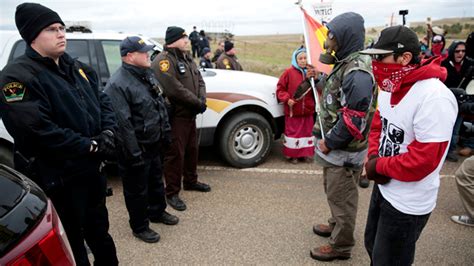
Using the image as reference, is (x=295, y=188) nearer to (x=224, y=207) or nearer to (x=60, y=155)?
(x=224, y=207)

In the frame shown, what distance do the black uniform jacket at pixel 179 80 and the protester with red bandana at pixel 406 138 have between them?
2238mm

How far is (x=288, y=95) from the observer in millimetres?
5090

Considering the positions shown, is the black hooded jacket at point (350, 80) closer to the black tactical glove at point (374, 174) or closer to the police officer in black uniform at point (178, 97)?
the black tactical glove at point (374, 174)

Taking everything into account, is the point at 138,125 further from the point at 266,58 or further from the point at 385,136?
the point at 266,58

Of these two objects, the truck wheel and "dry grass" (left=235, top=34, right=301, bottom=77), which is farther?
"dry grass" (left=235, top=34, right=301, bottom=77)

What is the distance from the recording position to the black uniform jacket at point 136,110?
3.09 meters

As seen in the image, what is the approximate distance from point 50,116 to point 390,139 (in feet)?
6.78

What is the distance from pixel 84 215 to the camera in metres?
2.49

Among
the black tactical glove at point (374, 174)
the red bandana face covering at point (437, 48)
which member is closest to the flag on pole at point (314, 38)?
the black tactical glove at point (374, 174)

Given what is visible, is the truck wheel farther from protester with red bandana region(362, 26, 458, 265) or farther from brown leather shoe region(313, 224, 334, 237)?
protester with red bandana region(362, 26, 458, 265)

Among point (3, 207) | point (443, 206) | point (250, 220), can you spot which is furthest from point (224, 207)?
point (3, 207)

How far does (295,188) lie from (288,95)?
4.33ft

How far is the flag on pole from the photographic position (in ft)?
11.8

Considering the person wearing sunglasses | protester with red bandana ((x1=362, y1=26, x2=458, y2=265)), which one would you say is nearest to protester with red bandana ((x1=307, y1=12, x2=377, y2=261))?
protester with red bandana ((x1=362, y1=26, x2=458, y2=265))
